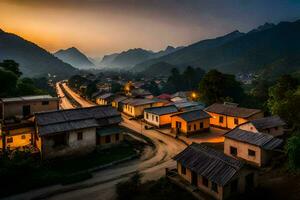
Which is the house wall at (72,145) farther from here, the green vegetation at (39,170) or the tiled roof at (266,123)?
the tiled roof at (266,123)

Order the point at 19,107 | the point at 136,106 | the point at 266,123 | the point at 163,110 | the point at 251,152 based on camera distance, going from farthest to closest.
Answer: the point at 136,106 → the point at 163,110 → the point at 19,107 → the point at 266,123 → the point at 251,152

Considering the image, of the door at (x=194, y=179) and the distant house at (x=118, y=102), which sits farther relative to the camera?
the distant house at (x=118, y=102)

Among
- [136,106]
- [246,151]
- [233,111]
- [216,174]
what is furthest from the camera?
[136,106]

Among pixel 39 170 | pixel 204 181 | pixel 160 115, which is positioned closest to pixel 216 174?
pixel 204 181

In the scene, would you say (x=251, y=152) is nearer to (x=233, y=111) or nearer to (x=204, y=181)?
(x=204, y=181)

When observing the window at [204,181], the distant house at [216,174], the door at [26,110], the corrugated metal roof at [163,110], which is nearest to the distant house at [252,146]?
the distant house at [216,174]

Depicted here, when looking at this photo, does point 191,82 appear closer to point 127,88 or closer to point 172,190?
point 127,88
